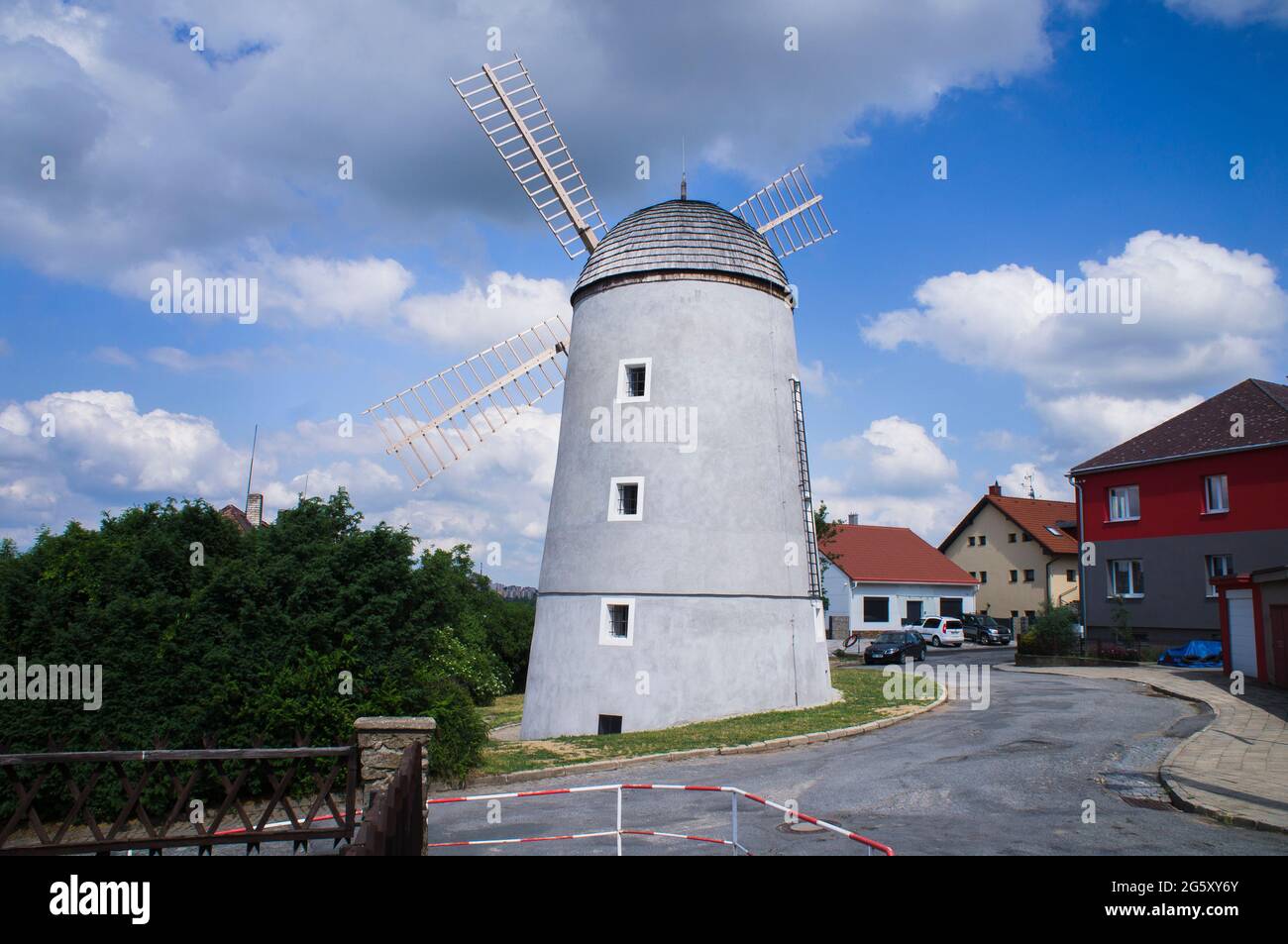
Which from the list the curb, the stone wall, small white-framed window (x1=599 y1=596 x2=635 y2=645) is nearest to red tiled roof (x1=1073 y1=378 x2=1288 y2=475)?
the curb

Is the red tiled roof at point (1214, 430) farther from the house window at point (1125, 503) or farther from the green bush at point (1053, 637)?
the green bush at point (1053, 637)

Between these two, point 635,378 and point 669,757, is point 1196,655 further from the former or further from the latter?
point 669,757

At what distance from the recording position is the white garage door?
74.5 feet

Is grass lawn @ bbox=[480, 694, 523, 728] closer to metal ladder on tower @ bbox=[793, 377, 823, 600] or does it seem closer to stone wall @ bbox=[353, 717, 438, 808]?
metal ladder on tower @ bbox=[793, 377, 823, 600]

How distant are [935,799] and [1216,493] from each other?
25439 millimetres

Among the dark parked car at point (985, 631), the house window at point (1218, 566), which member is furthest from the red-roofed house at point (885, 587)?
the house window at point (1218, 566)

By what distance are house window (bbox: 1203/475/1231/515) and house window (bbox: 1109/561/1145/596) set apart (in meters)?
3.30

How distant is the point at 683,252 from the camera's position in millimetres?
20578

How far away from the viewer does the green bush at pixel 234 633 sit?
13.1 m

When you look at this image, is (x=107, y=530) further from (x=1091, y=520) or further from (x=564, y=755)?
(x=1091, y=520)
